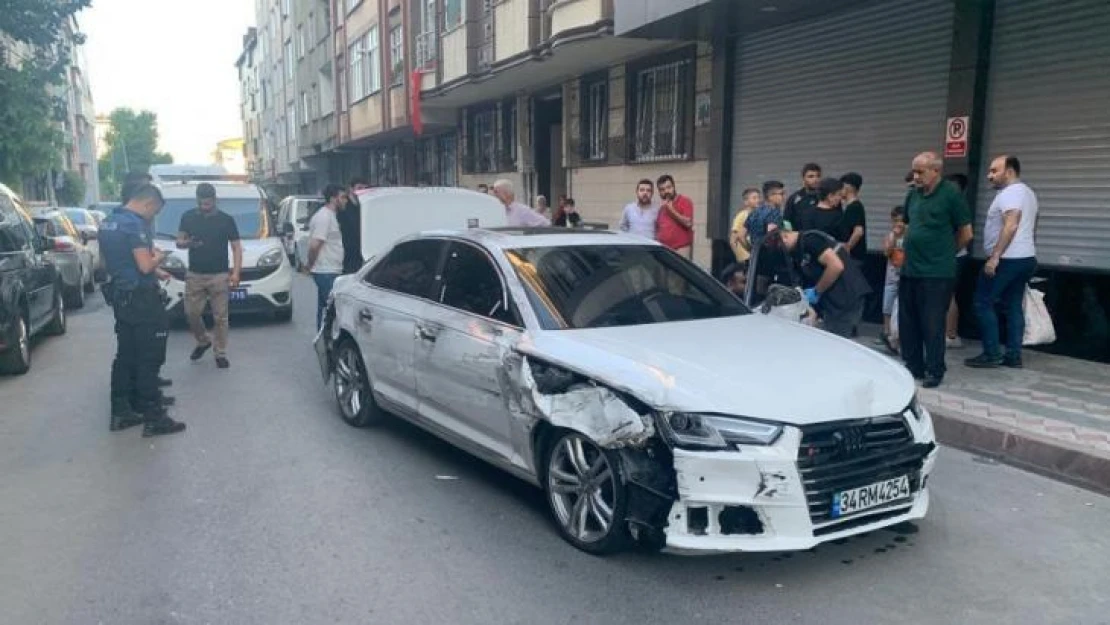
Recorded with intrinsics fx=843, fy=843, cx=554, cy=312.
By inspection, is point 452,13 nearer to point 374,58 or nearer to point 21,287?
point 374,58

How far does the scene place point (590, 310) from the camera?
4582 millimetres

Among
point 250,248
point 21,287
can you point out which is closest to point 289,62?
point 250,248

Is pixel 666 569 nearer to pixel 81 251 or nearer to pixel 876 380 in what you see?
pixel 876 380

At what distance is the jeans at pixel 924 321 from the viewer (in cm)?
669

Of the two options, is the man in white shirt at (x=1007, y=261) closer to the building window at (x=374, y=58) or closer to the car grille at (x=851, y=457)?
the car grille at (x=851, y=457)

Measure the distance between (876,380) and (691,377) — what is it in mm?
924

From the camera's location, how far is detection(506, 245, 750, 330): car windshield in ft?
14.9

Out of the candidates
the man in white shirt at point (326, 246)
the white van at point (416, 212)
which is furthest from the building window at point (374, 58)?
the man in white shirt at point (326, 246)

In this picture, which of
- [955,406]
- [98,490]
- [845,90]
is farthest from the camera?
[845,90]

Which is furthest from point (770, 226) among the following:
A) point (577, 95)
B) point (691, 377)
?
point (577, 95)

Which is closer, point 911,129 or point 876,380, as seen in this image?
point 876,380

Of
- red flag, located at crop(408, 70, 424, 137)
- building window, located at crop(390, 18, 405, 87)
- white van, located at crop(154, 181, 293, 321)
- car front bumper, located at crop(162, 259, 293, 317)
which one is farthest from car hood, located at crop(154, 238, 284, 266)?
building window, located at crop(390, 18, 405, 87)

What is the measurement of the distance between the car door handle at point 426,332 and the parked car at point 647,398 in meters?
0.03

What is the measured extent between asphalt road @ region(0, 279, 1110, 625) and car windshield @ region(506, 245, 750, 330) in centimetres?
111
